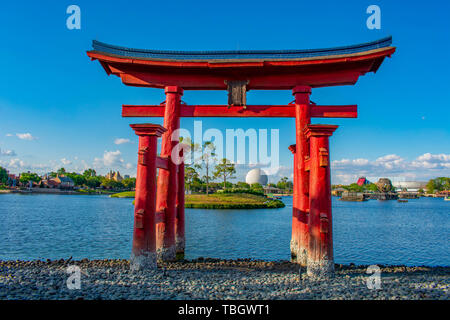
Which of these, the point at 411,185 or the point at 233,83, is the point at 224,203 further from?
the point at 411,185

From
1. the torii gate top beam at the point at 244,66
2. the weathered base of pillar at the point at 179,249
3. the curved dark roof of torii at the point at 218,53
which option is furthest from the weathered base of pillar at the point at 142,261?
the curved dark roof of torii at the point at 218,53

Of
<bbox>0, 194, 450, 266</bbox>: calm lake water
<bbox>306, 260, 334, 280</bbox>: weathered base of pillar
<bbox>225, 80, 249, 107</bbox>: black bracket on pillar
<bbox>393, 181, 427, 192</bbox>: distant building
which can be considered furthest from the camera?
<bbox>393, 181, 427, 192</bbox>: distant building

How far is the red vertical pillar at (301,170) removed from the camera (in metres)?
9.48

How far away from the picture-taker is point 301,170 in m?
9.48

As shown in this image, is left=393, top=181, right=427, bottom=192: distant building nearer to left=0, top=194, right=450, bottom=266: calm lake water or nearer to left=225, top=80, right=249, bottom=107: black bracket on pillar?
left=0, top=194, right=450, bottom=266: calm lake water

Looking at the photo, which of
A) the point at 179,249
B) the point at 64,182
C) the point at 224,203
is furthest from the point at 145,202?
the point at 64,182

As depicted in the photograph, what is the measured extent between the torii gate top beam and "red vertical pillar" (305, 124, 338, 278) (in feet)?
9.85

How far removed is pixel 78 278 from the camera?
6934 mm

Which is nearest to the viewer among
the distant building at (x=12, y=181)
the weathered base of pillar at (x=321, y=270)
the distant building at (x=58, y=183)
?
the weathered base of pillar at (x=321, y=270)

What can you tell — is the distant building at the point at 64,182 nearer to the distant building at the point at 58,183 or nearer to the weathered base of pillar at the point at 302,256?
the distant building at the point at 58,183

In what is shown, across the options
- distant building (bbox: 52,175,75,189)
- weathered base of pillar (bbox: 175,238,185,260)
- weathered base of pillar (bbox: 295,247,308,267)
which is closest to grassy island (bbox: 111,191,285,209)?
weathered base of pillar (bbox: 175,238,185,260)

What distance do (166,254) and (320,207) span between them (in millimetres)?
5293

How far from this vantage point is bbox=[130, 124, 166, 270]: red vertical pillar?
25.7 ft

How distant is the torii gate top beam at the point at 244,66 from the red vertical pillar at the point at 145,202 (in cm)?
296
